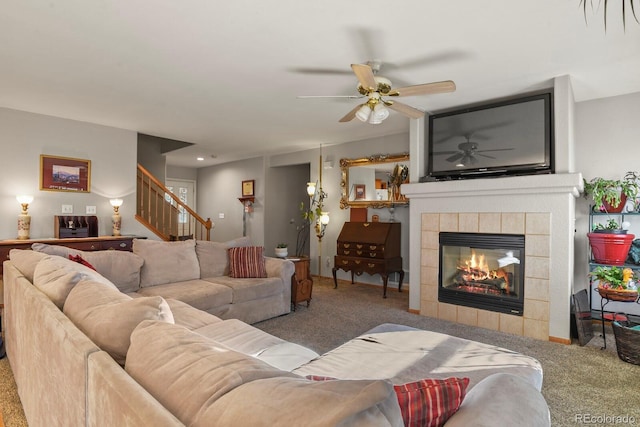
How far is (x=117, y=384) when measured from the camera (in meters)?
0.80

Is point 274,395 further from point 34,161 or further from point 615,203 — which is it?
point 34,161

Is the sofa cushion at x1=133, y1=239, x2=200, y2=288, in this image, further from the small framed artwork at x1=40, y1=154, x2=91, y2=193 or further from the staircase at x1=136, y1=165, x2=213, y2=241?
the staircase at x1=136, y1=165, x2=213, y2=241

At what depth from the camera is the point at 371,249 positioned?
5156mm

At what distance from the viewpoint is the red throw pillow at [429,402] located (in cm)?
79

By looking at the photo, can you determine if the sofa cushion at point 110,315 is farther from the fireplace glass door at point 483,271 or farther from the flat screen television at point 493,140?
the flat screen television at point 493,140

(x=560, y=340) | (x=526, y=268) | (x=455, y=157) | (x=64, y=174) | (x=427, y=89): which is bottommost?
(x=560, y=340)

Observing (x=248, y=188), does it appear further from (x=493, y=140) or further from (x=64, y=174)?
(x=493, y=140)

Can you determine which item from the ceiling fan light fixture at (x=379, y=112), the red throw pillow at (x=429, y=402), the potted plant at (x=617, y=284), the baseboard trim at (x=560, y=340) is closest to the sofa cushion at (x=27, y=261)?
the red throw pillow at (x=429, y=402)

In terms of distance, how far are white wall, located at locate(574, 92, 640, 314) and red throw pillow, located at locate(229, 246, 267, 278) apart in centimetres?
360

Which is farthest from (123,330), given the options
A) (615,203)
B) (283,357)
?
(615,203)

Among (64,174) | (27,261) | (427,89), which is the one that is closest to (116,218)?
(64,174)

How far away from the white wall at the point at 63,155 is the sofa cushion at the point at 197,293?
231 cm

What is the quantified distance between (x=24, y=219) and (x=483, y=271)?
5435 mm

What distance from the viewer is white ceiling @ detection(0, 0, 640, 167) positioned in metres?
2.20
